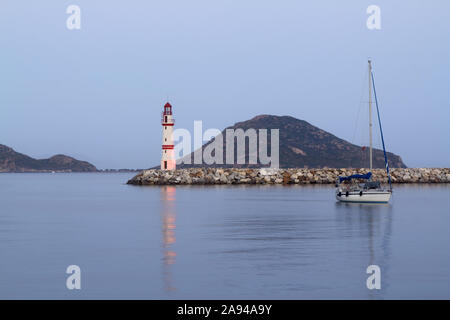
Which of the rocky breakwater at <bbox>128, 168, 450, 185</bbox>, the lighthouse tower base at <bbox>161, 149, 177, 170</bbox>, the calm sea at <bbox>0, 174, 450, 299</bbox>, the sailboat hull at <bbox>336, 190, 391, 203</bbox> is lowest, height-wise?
the calm sea at <bbox>0, 174, 450, 299</bbox>

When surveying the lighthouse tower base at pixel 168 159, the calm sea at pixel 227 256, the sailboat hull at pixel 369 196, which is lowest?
the calm sea at pixel 227 256

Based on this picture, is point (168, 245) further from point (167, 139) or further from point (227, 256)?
point (167, 139)

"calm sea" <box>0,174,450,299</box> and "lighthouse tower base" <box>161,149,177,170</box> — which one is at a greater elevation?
"lighthouse tower base" <box>161,149,177,170</box>

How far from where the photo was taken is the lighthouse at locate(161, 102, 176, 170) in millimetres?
79562

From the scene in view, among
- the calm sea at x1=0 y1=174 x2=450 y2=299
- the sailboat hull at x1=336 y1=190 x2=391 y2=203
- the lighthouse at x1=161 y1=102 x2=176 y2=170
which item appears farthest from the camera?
the lighthouse at x1=161 y1=102 x2=176 y2=170

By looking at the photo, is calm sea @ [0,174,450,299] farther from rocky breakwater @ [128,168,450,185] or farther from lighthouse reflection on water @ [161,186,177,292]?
rocky breakwater @ [128,168,450,185]

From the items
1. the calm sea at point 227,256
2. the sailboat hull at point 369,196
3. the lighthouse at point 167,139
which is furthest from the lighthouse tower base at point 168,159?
the calm sea at point 227,256

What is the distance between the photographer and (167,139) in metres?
79.5

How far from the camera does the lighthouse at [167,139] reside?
7956 centimetres

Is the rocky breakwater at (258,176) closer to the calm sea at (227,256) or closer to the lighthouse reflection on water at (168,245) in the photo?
the lighthouse reflection on water at (168,245)

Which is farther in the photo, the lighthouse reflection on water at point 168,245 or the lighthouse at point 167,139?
the lighthouse at point 167,139

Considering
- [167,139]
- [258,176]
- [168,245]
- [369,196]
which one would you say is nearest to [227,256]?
[168,245]

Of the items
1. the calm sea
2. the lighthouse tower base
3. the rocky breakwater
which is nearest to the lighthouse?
the lighthouse tower base
